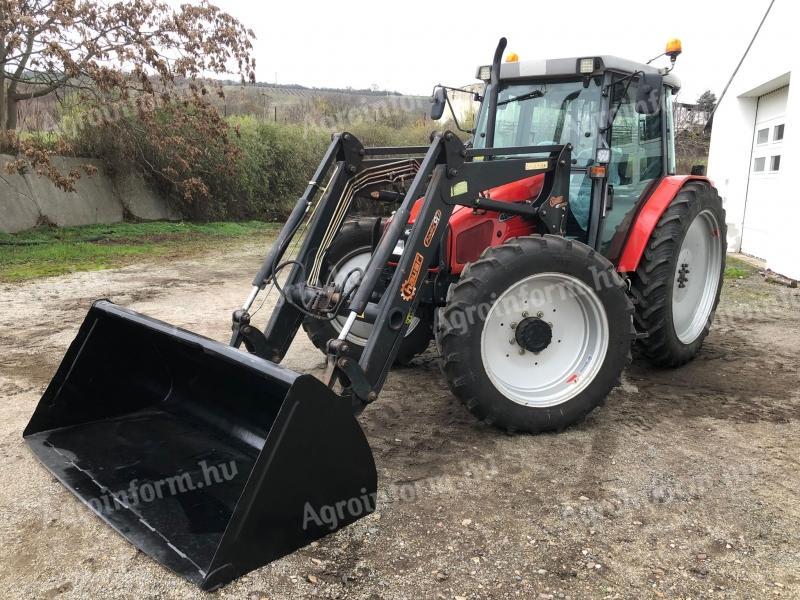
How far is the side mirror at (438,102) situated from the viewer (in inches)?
167

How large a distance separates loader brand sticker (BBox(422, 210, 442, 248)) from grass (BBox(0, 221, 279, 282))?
6.32 metres

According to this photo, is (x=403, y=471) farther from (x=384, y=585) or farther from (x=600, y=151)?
(x=600, y=151)

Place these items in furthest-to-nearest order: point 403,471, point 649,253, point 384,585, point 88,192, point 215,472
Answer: point 88,192 < point 649,253 < point 403,471 < point 215,472 < point 384,585

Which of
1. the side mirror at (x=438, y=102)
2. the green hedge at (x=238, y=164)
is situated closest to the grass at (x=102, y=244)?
the green hedge at (x=238, y=164)

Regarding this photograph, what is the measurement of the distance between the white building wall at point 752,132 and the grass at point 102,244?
8.27m

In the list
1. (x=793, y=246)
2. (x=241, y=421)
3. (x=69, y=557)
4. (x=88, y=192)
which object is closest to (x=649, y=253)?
(x=241, y=421)

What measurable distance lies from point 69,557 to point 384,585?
3.80 feet

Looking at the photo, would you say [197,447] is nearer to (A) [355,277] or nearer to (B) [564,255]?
(A) [355,277]

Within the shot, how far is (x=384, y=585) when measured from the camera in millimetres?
2258

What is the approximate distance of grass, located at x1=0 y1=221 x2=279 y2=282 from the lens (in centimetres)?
853

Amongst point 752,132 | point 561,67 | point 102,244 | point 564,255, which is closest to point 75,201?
point 102,244

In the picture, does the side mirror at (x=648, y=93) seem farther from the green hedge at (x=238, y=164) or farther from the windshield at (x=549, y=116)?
the green hedge at (x=238, y=164)

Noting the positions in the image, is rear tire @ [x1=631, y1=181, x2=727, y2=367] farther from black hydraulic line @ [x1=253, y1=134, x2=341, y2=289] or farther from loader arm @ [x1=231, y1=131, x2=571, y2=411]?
black hydraulic line @ [x1=253, y1=134, x2=341, y2=289]

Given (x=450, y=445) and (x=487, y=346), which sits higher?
(x=487, y=346)
